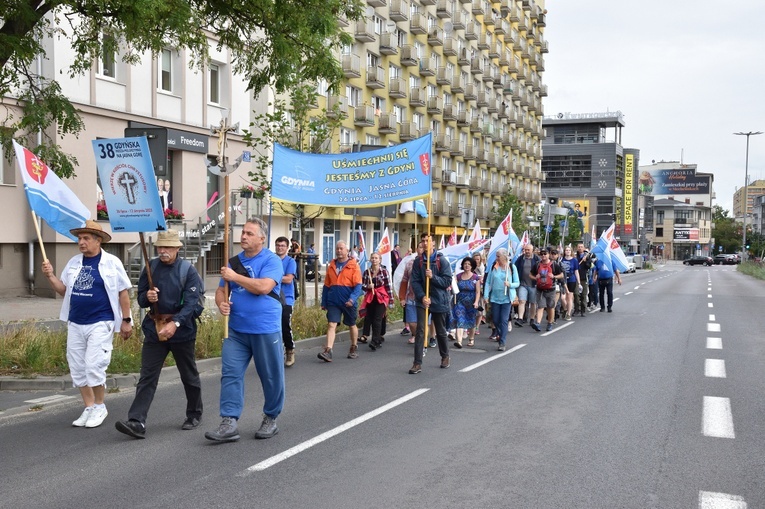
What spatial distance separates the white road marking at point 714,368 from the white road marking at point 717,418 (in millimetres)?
1851

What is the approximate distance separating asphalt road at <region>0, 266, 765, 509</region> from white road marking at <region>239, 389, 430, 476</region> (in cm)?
2

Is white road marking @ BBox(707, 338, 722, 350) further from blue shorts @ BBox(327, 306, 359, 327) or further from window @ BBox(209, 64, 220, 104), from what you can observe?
window @ BBox(209, 64, 220, 104)

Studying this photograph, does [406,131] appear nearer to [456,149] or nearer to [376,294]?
[456,149]

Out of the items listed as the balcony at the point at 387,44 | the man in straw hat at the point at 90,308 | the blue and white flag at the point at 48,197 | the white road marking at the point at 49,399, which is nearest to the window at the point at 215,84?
the white road marking at the point at 49,399

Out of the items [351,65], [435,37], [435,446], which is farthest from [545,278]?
[435,37]

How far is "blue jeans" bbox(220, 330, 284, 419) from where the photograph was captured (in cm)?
666

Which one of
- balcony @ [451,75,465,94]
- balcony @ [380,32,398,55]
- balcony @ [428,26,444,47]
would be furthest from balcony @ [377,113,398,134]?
balcony @ [451,75,465,94]

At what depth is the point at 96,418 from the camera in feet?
23.8

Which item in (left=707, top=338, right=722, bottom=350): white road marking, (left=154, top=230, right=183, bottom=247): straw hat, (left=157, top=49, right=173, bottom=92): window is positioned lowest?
(left=707, top=338, right=722, bottom=350): white road marking

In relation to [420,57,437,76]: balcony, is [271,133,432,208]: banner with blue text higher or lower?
lower

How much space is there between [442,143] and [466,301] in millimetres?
43838

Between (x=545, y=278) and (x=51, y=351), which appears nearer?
(x=51, y=351)

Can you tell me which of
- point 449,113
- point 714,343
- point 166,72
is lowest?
point 714,343

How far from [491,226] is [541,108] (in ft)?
82.6
